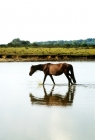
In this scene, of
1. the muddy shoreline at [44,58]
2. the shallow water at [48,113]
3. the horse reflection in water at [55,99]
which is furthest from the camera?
the muddy shoreline at [44,58]

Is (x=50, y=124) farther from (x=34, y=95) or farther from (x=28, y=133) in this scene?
(x=34, y=95)

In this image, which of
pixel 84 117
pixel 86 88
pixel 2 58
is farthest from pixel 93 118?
pixel 2 58

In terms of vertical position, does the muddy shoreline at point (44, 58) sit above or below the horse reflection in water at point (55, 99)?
below

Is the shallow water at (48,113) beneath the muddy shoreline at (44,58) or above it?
above

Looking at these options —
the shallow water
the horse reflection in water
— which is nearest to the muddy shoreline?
the shallow water

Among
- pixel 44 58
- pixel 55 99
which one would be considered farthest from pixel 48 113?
pixel 44 58

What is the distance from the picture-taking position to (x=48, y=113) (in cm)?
1102

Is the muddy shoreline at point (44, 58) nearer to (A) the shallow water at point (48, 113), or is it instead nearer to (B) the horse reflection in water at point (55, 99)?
(A) the shallow water at point (48, 113)

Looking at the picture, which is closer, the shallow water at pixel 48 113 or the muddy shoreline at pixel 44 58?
the shallow water at pixel 48 113

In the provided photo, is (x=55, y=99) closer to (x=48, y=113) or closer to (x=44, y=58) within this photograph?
(x=48, y=113)

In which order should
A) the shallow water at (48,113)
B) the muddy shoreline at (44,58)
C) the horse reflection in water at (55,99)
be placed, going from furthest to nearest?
the muddy shoreline at (44,58) → the horse reflection in water at (55,99) → the shallow water at (48,113)

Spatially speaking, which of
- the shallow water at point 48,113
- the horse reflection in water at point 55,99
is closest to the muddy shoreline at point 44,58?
the shallow water at point 48,113

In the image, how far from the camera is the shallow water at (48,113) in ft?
28.8

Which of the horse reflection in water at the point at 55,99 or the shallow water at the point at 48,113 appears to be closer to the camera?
the shallow water at the point at 48,113
